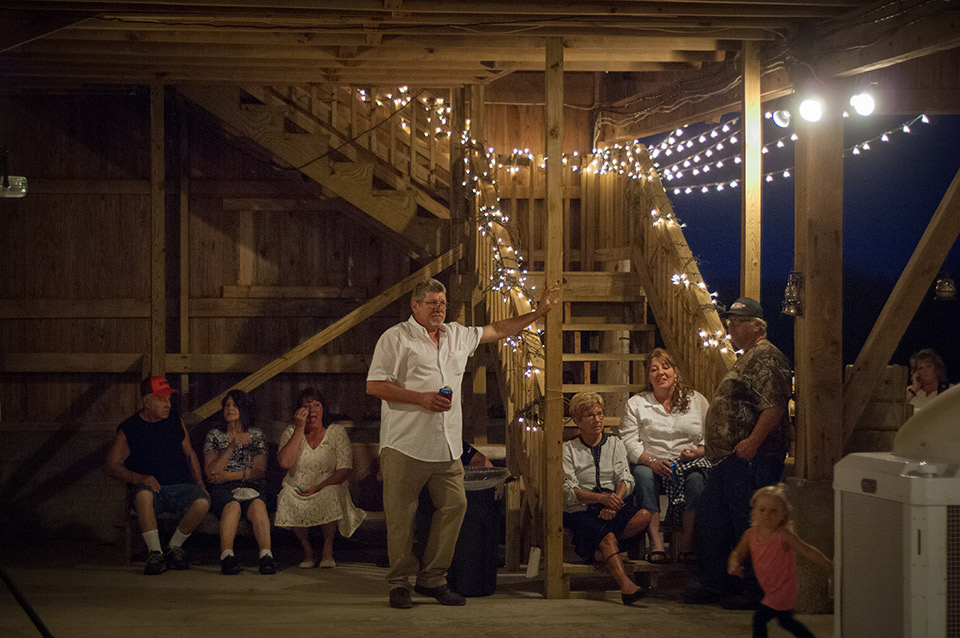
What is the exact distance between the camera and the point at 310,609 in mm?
6562

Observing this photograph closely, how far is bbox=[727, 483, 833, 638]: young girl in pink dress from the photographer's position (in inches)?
199

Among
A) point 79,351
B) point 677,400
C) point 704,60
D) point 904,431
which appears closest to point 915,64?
point 704,60

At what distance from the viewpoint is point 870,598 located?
4.88 meters

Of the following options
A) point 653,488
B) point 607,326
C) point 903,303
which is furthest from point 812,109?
point 607,326

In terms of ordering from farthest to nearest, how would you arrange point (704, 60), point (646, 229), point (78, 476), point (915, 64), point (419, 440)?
point (78, 476) → point (646, 229) → point (915, 64) → point (704, 60) → point (419, 440)

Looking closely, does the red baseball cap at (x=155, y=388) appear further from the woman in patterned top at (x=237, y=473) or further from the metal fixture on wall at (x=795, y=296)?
the metal fixture on wall at (x=795, y=296)

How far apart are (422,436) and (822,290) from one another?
2.55m

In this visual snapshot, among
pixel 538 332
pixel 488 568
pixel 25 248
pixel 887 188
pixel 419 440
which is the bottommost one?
pixel 488 568

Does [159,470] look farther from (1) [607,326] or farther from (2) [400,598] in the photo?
(1) [607,326]

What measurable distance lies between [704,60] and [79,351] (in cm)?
675

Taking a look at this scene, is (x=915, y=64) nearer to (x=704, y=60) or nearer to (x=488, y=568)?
(x=704, y=60)

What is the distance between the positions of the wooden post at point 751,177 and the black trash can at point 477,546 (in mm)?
2211

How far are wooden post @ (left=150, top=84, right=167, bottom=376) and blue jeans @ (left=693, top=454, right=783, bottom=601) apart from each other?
18.8 ft

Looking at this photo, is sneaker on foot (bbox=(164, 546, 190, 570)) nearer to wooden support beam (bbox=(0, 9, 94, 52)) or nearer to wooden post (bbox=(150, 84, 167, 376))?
wooden post (bbox=(150, 84, 167, 376))
